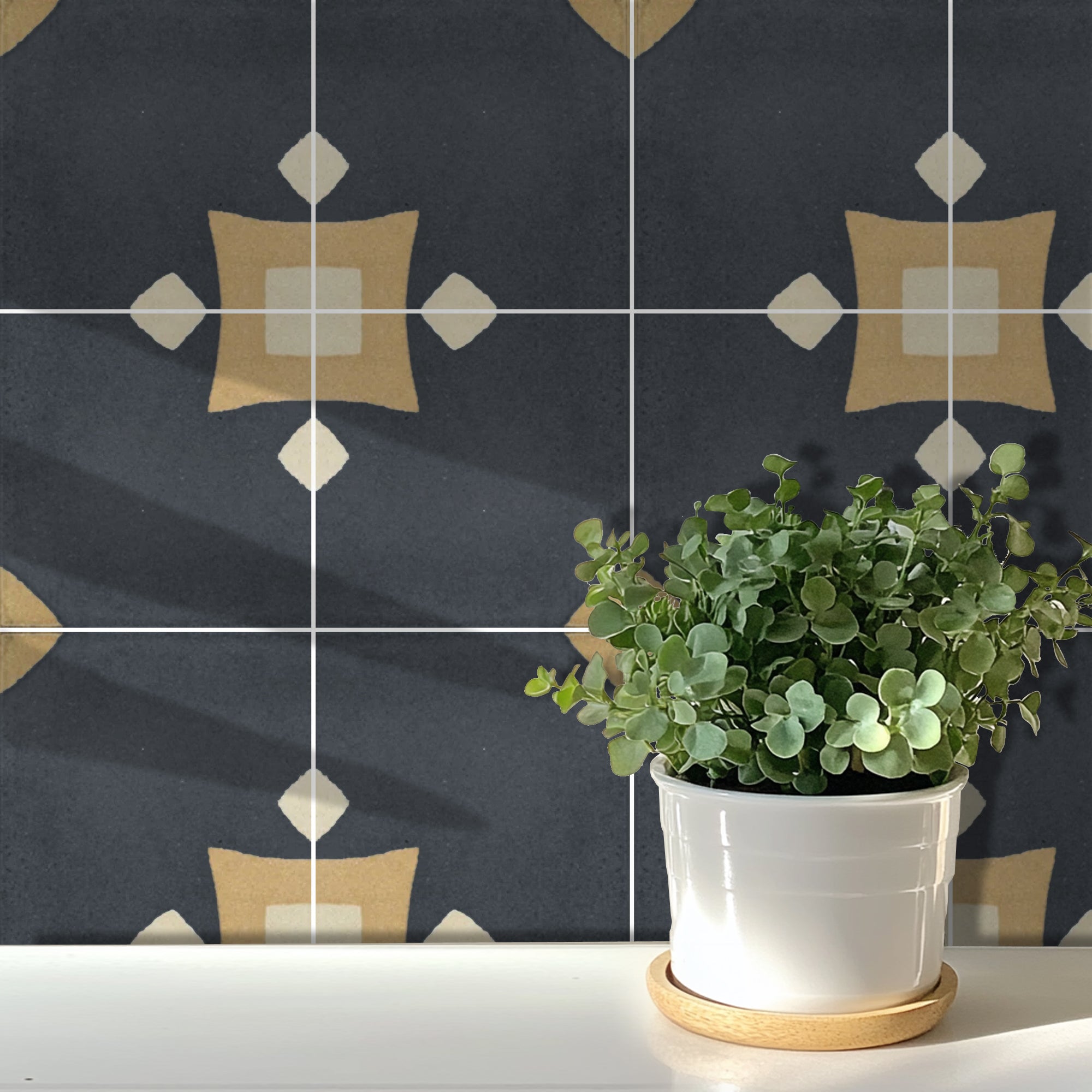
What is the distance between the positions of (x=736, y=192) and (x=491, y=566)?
424 mm

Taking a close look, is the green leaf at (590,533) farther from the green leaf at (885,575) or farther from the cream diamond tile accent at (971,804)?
the cream diamond tile accent at (971,804)

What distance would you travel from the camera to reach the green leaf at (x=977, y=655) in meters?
0.74

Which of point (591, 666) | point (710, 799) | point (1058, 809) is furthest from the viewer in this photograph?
point (1058, 809)

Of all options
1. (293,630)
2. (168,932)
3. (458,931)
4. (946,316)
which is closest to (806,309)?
(946,316)

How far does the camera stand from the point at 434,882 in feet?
3.26

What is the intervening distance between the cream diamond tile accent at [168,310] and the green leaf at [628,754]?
58 cm

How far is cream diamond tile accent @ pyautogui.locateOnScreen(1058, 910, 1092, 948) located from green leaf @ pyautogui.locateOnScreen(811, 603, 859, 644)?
0.50 m

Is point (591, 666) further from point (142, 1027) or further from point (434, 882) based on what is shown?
point (142, 1027)

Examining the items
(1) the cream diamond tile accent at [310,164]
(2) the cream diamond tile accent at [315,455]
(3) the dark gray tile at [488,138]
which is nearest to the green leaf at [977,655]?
(3) the dark gray tile at [488,138]

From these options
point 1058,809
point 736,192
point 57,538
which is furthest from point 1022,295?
point 57,538

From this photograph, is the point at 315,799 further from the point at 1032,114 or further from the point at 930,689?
the point at 1032,114

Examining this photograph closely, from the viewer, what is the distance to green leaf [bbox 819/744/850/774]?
0.69m

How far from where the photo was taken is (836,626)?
0.71 meters

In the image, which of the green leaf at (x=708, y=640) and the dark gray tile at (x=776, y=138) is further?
the dark gray tile at (x=776, y=138)
